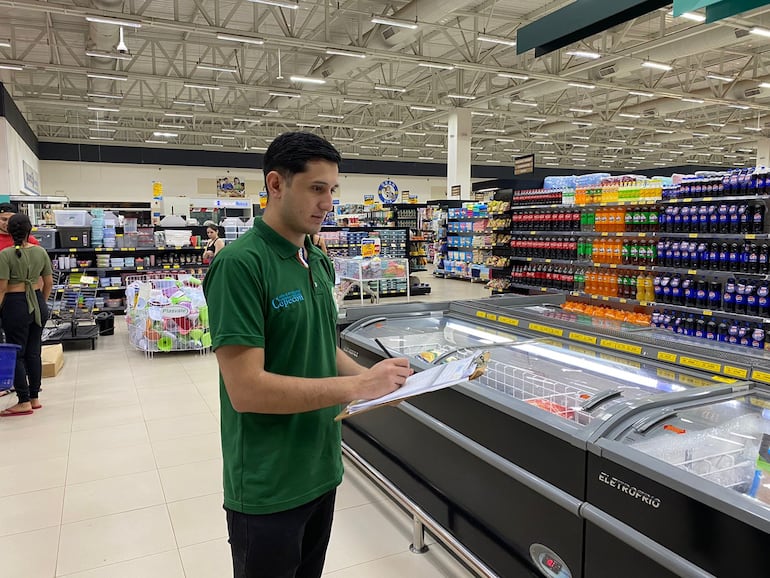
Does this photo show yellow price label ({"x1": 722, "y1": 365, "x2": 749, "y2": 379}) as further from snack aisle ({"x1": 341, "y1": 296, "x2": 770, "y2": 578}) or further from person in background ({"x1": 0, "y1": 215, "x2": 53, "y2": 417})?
person in background ({"x1": 0, "y1": 215, "x2": 53, "y2": 417})

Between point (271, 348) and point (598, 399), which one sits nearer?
point (271, 348)

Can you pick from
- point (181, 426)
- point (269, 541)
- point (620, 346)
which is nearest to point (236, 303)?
point (269, 541)

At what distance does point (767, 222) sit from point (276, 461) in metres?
6.42

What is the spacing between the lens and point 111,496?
3.62 meters

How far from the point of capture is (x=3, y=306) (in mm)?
4969

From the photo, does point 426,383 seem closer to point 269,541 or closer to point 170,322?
point 269,541

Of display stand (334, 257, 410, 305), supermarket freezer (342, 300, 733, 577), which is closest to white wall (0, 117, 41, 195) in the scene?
display stand (334, 257, 410, 305)

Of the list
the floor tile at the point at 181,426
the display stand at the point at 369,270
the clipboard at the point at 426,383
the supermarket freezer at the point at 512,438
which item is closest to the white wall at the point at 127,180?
the display stand at the point at 369,270

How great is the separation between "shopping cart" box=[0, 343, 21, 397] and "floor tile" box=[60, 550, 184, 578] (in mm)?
2779

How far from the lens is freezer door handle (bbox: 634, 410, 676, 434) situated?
1950mm

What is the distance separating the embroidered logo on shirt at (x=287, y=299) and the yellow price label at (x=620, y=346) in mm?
2106

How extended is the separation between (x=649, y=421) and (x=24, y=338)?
203 inches

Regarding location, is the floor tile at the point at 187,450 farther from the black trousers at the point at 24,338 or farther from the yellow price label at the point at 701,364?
the yellow price label at the point at 701,364

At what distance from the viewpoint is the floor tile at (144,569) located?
9.16ft
